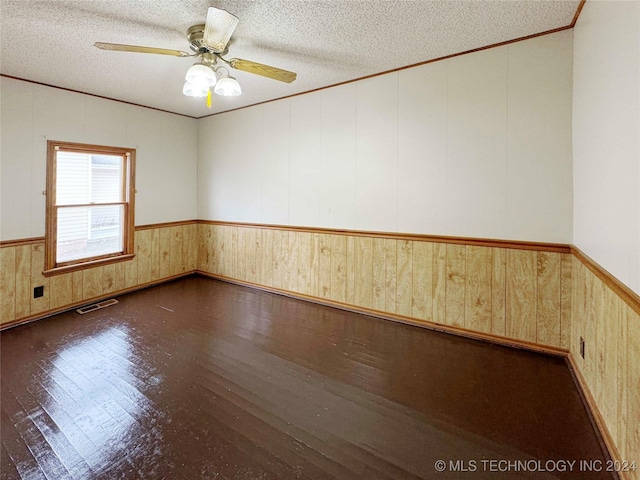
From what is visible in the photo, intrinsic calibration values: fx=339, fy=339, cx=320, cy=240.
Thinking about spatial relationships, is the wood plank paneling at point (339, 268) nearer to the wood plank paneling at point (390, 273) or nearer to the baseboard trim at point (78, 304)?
the wood plank paneling at point (390, 273)

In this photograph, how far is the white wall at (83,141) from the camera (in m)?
3.49

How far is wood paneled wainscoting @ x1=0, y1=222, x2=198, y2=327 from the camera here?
354 cm

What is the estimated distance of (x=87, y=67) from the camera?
10.8 feet

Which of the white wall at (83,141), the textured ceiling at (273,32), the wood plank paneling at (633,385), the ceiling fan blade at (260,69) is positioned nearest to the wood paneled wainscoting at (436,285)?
the wood plank paneling at (633,385)

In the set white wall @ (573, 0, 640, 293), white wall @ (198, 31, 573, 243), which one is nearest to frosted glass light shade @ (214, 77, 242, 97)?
white wall @ (198, 31, 573, 243)

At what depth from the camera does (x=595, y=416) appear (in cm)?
200

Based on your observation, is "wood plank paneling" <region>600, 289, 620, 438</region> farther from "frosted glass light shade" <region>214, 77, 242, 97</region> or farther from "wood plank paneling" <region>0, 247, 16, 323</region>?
"wood plank paneling" <region>0, 247, 16, 323</region>

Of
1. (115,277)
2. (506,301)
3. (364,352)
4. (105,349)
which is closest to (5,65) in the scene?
(115,277)

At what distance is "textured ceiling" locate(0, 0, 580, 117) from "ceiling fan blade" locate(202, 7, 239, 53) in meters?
0.15

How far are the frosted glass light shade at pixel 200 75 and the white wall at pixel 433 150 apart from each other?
1.80 meters

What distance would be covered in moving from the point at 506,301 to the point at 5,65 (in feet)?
16.7

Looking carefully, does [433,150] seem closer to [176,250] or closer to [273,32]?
[273,32]

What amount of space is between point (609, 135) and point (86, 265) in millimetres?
5065

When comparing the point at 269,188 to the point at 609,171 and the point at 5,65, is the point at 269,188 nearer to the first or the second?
the point at 5,65
